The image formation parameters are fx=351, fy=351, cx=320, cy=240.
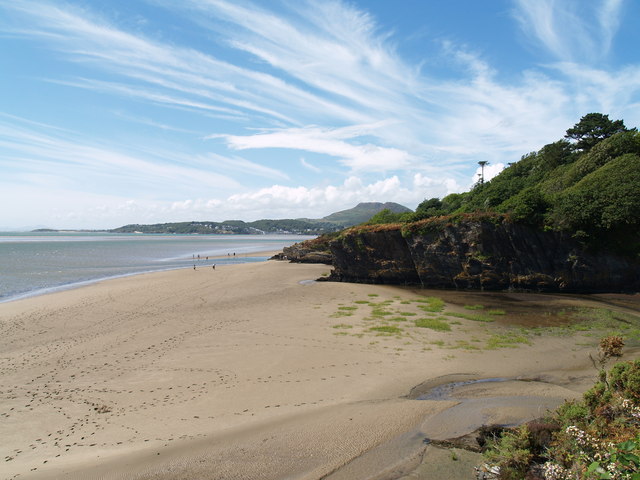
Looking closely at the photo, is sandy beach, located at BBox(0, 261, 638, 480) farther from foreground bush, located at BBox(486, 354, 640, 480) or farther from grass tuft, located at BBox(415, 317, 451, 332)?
foreground bush, located at BBox(486, 354, 640, 480)

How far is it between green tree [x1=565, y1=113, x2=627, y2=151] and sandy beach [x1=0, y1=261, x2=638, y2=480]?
3361 centimetres

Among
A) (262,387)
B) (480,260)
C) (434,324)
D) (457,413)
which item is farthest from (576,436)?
(480,260)

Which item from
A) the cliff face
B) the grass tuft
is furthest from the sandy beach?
the cliff face

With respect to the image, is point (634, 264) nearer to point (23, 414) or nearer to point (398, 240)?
point (398, 240)

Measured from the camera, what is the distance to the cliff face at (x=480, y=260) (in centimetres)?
A: 2670

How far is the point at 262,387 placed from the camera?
11.6 m

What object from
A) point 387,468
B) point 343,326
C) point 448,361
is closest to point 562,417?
point 387,468

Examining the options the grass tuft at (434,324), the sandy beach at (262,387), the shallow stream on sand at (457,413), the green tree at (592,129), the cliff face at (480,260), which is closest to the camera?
the shallow stream on sand at (457,413)

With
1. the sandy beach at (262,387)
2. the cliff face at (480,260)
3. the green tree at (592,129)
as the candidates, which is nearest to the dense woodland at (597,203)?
the cliff face at (480,260)

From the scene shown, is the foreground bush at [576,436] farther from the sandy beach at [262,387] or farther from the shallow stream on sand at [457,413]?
the sandy beach at [262,387]

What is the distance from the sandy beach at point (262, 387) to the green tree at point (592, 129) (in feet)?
110

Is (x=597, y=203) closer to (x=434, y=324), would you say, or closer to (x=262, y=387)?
(x=434, y=324)

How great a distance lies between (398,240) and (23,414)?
2955 cm

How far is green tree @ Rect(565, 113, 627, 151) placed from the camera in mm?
46094
